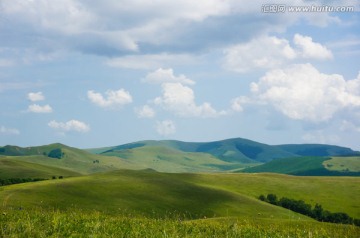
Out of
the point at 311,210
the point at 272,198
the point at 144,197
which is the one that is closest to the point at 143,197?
the point at 144,197

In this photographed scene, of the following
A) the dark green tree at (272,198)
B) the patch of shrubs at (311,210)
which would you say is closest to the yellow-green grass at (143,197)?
the patch of shrubs at (311,210)

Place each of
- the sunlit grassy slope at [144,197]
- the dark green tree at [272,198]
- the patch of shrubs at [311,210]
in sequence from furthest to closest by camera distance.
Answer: the dark green tree at [272,198], the patch of shrubs at [311,210], the sunlit grassy slope at [144,197]

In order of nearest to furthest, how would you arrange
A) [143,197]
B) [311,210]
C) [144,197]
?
1. [143,197]
2. [144,197]
3. [311,210]

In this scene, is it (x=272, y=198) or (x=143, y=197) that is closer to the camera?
(x=143, y=197)

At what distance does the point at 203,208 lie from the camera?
13225 centimetres

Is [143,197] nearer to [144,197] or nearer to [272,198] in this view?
[144,197]

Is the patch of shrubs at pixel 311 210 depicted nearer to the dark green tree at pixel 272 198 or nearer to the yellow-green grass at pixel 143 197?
the dark green tree at pixel 272 198

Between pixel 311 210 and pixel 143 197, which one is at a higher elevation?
pixel 143 197

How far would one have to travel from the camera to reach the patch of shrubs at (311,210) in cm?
15901

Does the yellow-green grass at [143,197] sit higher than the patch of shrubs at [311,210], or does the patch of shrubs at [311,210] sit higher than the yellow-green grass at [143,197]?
the yellow-green grass at [143,197]

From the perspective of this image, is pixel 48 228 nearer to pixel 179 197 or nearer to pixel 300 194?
pixel 179 197

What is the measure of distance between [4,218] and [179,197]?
12289 cm

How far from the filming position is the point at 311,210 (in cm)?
16862

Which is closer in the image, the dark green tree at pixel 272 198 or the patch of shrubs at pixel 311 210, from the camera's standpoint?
the patch of shrubs at pixel 311 210
